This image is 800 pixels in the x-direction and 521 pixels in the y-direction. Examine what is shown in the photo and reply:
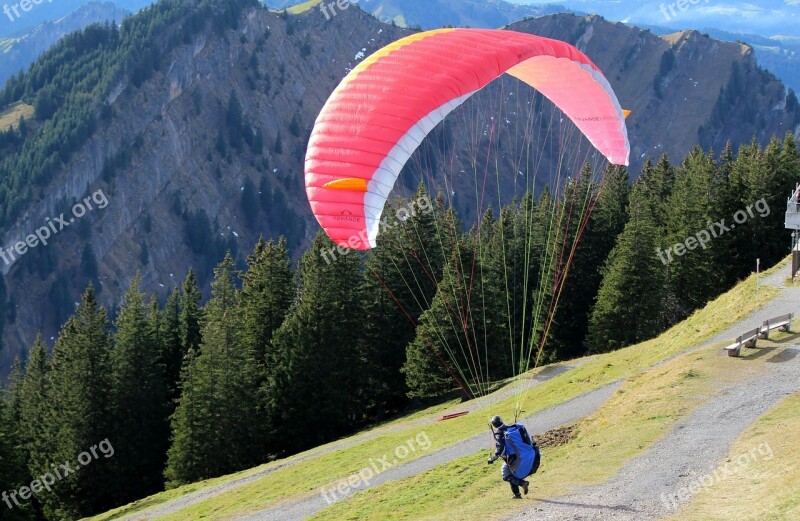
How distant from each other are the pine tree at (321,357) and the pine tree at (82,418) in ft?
29.9

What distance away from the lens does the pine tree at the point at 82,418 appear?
1695 inches

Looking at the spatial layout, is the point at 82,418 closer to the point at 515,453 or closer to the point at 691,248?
the point at 691,248

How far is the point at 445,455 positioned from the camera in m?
24.6

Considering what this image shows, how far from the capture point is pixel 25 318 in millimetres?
171000

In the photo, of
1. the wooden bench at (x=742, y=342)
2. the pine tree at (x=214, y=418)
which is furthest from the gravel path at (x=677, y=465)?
the pine tree at (x=214, y=418)

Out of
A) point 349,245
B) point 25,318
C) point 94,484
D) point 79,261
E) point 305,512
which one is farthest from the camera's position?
point 79,261

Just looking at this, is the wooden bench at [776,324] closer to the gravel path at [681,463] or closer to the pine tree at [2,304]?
the gravel path at [681,463]

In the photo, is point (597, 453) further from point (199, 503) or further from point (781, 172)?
point (781, 172)

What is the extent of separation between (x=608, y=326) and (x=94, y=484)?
26.8m

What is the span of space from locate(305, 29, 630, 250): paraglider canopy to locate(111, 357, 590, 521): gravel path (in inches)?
532

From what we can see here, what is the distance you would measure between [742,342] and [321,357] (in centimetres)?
2478

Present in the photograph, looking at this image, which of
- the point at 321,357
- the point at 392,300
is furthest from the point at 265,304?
the point at 392,300

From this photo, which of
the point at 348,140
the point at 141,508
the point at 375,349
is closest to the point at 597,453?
the point at 348,140

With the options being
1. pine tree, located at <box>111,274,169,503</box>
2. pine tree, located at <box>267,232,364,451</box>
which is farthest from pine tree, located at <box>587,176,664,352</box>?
pine tree, located at <box>111,274,169,503</box>
